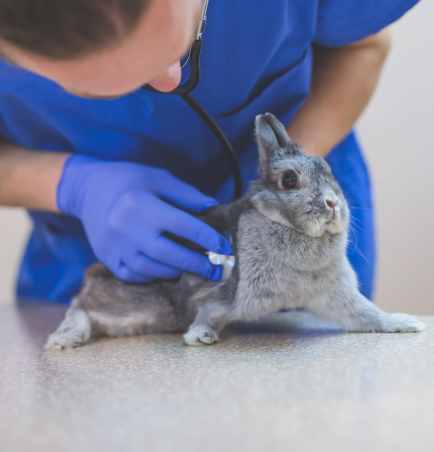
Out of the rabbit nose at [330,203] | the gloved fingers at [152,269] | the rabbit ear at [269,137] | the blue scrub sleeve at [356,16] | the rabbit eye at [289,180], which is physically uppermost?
the blue scrub sleeve at [356,16]

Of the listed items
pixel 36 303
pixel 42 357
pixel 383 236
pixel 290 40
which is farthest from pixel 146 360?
pixel 383 236

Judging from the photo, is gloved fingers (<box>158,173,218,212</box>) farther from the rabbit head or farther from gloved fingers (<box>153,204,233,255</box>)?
the rabbit head

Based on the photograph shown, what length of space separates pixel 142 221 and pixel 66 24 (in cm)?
52

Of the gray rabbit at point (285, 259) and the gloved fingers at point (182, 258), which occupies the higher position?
the gray rabbit at point (285, 259)

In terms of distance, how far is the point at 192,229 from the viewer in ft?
2.87

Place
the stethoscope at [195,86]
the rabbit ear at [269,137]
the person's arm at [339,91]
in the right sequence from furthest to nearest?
the person's arm at [339,91] < the rabbit ear at [269,137] < the stethoscope at [195,86]

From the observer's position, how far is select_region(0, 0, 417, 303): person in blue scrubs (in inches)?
35.0

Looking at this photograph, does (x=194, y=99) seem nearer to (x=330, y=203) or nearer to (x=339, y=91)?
(x=330, y=203)

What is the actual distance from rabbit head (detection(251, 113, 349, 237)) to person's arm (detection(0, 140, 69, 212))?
21.6 inches

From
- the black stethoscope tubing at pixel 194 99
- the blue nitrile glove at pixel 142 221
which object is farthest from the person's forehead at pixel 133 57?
the blue nitrile glove at pixel 142 221

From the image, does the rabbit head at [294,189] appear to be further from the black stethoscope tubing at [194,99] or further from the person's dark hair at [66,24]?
the person's dark hair at [66,24]

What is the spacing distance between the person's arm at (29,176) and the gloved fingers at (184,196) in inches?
12.0

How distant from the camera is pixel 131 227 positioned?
0.93 metres

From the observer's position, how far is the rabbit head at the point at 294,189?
724mm
